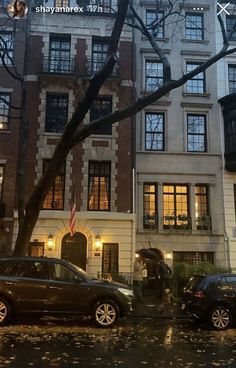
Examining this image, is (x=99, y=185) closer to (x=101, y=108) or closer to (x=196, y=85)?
(x=101, y=108)

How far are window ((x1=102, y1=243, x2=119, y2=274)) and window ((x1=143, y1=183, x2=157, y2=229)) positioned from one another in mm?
2507

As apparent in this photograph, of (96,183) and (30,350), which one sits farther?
(96,183)

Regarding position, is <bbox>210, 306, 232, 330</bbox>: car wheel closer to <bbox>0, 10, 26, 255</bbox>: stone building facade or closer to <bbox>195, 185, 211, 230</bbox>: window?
<bbox>195, 185, 211, 230</bbox>: window

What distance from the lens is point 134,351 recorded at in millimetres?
8602

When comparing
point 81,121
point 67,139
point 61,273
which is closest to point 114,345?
point 61,273

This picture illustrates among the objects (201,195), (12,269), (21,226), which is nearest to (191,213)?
(201,195)

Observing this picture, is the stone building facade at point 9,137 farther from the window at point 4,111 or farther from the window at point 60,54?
the window at point 60,54

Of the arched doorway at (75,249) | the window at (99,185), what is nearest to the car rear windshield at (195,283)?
the arched doorway at (75,249)

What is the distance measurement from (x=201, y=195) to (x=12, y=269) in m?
13.6

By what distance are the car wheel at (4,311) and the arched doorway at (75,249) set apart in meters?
8.80

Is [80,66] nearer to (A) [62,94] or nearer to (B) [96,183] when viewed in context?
(A) [62,94]

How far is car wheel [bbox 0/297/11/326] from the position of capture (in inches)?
446

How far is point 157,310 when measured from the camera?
49.9ft

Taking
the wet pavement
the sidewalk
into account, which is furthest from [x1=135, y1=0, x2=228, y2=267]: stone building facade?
the wet pavement
